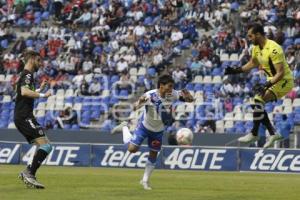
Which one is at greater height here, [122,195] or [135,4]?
[135,4]

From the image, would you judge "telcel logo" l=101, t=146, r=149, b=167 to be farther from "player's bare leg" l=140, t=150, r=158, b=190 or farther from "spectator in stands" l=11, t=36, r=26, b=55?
"spectator in stands" l=11, t=36, r=26, b=55

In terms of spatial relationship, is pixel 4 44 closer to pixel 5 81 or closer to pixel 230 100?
pixel 5 81

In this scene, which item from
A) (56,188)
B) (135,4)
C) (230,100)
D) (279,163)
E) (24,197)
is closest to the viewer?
(24,197)

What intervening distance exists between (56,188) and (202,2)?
22.8 m

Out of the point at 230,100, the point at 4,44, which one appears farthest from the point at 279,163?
the point at 4,44

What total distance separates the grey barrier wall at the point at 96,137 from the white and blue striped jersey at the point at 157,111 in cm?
1221

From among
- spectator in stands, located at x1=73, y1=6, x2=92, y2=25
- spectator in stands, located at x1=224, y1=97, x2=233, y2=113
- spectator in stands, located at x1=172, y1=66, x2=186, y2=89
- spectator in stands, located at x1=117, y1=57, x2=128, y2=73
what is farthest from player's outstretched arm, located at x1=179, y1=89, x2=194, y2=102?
spectator in stands, located at x1=73, y1=6, x2=92, y2=25

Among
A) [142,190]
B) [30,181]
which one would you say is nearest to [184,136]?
[142,190]

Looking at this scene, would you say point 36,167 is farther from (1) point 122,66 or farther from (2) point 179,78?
(1) point 122,66

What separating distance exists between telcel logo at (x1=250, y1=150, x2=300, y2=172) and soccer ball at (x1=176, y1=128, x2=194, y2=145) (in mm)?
3224

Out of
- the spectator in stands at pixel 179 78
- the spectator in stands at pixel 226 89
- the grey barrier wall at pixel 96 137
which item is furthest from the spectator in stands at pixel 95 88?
the spectator in stands at pixel 226 89

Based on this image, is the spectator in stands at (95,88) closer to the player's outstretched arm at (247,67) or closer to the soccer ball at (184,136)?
the soccer ball at (184,136)

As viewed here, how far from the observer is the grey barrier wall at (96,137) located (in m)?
31.5

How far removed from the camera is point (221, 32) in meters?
36.8
